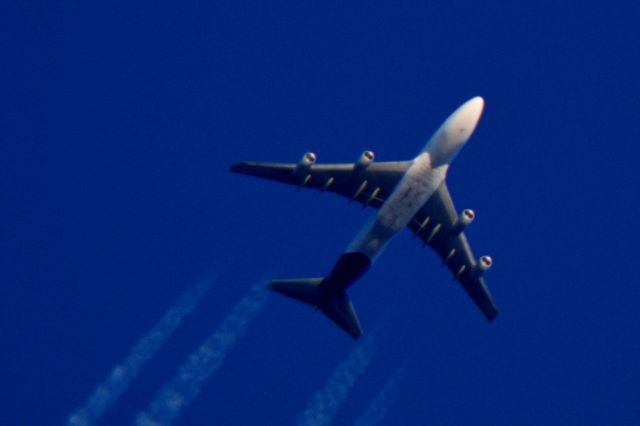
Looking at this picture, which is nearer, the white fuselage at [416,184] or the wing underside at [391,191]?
the white fuselage at [416,184]

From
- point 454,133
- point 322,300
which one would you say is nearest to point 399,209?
point 454,133

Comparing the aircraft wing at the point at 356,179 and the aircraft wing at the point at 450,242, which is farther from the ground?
the aircraft wing at the point at 450,242

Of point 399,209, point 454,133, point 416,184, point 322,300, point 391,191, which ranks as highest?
point 454,133

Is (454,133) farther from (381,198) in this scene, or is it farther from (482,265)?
(482,265)

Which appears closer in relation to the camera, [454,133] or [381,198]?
[454,133]

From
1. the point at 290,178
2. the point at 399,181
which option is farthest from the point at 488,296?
the point at 290,178

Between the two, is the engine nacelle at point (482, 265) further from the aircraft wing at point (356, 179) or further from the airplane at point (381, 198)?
the aircraft wing at point (356, 179)

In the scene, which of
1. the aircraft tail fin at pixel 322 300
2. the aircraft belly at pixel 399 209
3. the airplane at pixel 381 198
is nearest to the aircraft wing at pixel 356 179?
the airplane at pixel 381 198
